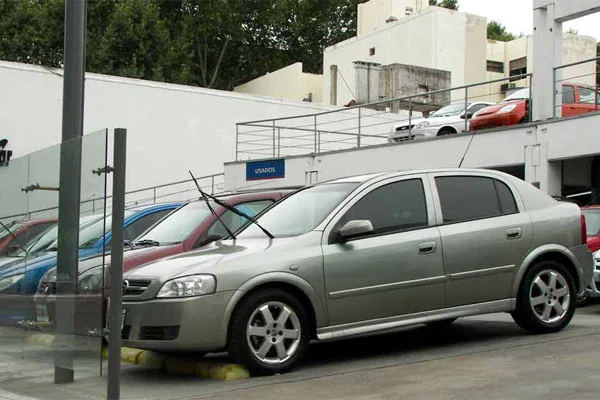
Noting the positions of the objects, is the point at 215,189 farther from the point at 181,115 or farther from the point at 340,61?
the point at 340,61

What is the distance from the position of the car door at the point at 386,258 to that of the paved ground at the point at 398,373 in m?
0.51

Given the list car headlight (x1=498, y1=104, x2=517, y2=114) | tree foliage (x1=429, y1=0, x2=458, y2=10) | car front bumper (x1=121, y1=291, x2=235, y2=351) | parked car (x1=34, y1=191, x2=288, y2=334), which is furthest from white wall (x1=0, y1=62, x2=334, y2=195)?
tree foliage (x1=429, y1=0, x2=458, y2=10)

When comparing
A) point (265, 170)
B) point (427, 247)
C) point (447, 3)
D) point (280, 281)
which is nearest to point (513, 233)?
point (427, 247)

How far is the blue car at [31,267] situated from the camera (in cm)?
734

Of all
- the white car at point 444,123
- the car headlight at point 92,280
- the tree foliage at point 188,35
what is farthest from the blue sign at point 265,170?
the tree foliage at point 188,35

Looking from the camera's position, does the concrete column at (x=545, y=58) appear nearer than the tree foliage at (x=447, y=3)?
Yes

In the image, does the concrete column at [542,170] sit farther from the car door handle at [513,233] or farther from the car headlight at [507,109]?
the car door handle at [513,233]

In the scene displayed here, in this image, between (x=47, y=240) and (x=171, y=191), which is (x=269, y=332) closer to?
(x=47, y=240)

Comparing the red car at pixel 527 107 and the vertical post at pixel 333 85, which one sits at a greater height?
the vertical post at pixel 333 85

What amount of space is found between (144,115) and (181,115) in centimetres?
144

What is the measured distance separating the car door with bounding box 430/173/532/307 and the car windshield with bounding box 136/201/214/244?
2.78 m

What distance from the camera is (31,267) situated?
8219 millimetres

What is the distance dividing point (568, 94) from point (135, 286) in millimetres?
13298

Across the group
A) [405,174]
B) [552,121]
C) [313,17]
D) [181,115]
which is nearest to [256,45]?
[313,17]
